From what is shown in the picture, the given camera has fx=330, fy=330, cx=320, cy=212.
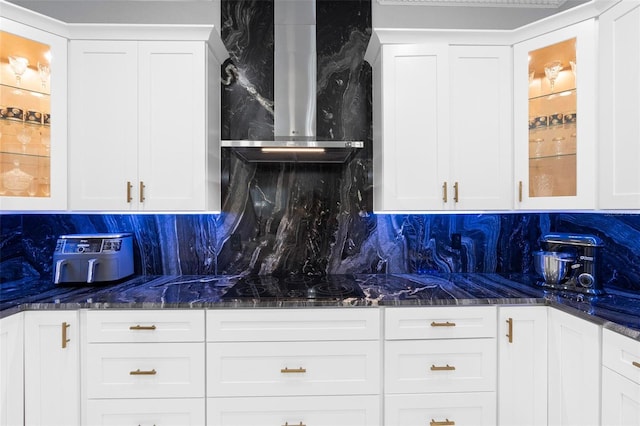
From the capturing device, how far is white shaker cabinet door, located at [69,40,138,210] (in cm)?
185

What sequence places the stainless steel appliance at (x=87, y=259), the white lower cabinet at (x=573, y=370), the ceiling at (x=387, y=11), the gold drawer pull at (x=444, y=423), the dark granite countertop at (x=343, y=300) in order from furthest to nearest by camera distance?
1. the ceiling at (x=387, y=11)
2. the stainless steel appliance at (x=87, y=259)
3. the gold drawer pull at (x=444, y=423)
4. the dark granite countertop at (x=343, y=300)
5. the white lower cabinet at (x=573, y=370)

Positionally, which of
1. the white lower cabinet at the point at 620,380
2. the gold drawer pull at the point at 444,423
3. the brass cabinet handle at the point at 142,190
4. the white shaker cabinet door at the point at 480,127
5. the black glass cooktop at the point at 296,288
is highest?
the white shaker cabinet door at the point at 480,127

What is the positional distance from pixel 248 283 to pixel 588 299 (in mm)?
1774

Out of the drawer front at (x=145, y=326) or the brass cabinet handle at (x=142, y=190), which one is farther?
the brass cabinet handle at (x=142, y=190)

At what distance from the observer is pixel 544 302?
5.39ft

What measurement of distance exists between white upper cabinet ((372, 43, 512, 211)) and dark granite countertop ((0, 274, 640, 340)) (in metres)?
0.47

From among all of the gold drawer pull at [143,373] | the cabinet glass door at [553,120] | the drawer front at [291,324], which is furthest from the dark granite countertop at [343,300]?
the cabinet glass door at [553,120]

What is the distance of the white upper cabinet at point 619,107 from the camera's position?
1462 millimetres

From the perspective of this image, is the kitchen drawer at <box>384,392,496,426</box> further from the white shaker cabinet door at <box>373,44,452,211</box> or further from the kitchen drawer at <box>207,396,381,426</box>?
the white shaker cabinet door at <box>373,44,452,211</box>

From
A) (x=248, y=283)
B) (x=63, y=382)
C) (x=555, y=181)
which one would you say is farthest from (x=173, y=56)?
(x=555, y=181)

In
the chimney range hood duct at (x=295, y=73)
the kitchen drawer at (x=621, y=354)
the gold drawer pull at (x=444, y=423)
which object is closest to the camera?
the kitchen drawer at (x=621, y=354)

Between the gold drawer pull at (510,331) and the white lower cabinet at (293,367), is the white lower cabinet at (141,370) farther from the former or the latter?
the gold drawer pull at (510,331)

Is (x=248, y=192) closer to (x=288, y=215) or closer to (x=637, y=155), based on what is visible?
(x=288, y=215)

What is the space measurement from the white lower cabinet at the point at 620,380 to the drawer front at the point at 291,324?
3.04 feet
